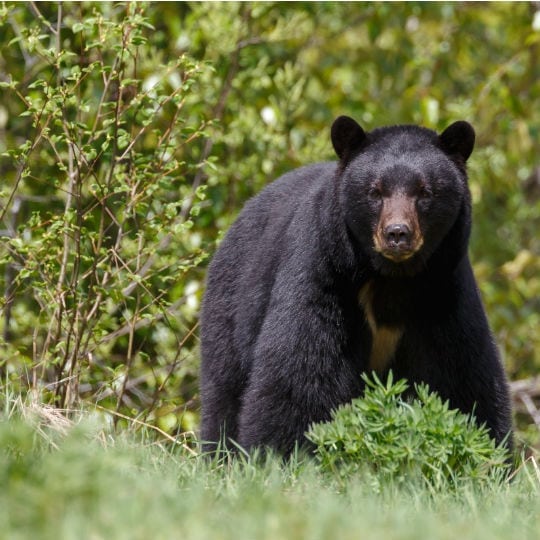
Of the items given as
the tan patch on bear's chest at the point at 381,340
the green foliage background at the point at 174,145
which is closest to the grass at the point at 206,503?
the tan patch on bear's chest at the point at 381,340

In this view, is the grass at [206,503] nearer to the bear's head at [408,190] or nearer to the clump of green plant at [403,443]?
the clump of green plant at [403,443]

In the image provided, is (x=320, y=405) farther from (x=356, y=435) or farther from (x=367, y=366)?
(x=356, y=435)

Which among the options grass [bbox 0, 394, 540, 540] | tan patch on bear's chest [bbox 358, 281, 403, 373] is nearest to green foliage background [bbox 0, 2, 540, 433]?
tan patch on bear's chest [bbox 358, 281, 403, 373]

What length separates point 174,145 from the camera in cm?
667

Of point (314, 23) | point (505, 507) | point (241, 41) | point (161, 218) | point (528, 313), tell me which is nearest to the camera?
point (505, 507)

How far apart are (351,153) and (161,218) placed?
1.15 metres

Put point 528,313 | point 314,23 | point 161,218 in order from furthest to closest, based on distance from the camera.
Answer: point 528,313 < point 314,23 < point 161,218

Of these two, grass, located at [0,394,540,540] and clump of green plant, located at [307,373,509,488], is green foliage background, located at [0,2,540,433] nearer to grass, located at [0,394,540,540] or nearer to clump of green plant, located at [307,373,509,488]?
clump of green plant, located at [307,373,509,488]

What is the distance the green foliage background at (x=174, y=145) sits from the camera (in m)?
6.38

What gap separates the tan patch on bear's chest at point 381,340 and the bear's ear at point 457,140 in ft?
2.54

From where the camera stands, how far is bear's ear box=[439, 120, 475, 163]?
5.96 meters

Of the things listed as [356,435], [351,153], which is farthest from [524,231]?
[356,435]

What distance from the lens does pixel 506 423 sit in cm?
604

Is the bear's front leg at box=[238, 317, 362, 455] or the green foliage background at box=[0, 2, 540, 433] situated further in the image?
the green foliage background at box=[0, 2, 540, 433]
